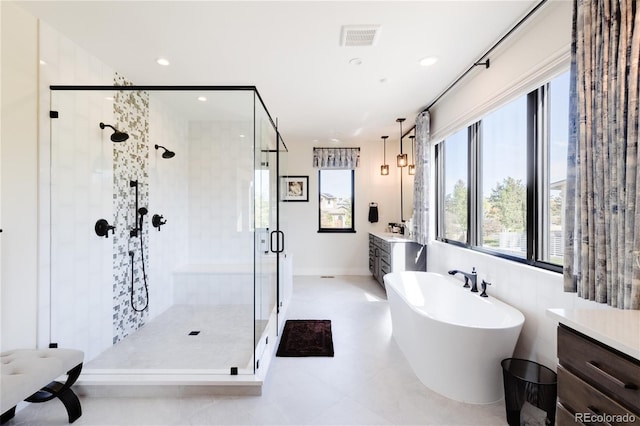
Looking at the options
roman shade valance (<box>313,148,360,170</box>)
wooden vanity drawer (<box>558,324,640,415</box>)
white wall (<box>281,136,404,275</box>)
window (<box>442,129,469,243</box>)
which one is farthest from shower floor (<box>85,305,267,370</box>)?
roman shade valance (<box>313,148,360,170</box>)

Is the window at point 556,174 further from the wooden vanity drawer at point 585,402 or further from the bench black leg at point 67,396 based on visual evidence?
the bench black leg at point 67,396

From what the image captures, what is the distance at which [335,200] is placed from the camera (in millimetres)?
5988

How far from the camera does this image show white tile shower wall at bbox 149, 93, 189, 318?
3.54 metres

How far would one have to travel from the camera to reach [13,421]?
5.99 ft

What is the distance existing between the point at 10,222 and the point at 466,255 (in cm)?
386

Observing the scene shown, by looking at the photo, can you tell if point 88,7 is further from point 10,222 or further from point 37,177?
point 10,222

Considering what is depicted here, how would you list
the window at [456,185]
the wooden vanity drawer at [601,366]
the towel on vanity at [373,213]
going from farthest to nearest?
the towel on vanity at [373,213] < the window at [456,185] < the wooden vanity drawer at [601,366]

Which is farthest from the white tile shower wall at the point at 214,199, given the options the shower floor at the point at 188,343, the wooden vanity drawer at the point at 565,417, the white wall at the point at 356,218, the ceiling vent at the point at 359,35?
the wooden vanity drawer at the point at 565,417

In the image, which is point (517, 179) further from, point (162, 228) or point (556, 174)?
point (162, 228)

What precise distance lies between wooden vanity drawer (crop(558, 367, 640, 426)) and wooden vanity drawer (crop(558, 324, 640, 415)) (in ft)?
0.06

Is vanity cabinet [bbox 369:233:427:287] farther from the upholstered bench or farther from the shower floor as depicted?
the upholstered bench

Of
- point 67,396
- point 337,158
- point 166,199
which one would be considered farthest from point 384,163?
point 67,396

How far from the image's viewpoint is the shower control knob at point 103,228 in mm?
2637

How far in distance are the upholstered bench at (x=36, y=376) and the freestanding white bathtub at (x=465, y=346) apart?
7.75 ft
